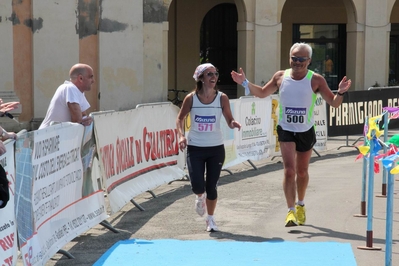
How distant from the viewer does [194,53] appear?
88.4ft

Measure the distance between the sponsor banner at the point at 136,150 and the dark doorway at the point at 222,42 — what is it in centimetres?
1530

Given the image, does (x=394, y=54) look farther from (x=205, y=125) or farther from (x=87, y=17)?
(x=205, y=125)

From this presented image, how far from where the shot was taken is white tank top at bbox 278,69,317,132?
8.91 metres

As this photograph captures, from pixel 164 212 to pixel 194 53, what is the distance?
17254mm

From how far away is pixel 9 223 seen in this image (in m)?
6.30

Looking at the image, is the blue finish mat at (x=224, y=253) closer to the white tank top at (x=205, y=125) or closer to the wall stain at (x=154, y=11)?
the white tank top at (x=205, y=125)

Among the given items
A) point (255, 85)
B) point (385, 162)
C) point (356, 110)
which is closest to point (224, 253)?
point (255, 85)

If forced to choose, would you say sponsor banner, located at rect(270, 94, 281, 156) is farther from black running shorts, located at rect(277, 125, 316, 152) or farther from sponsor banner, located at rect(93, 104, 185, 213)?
black running shorts, located at rect(277, 125, 316, 152)

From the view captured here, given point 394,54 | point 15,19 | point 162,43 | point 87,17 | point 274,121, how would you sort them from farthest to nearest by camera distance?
1. point 394,54
2. point 162,43
3. point 87,17
4. point 15,19
5. point 274,121

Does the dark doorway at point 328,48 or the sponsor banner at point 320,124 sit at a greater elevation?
the dark doorway at point 328,48

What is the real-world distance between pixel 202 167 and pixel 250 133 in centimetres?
582

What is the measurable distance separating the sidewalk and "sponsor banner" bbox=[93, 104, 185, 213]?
250mm

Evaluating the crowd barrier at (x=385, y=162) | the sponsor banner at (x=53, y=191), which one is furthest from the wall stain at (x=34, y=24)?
the crowd barrier at (x=385, y=162)

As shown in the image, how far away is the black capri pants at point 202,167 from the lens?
874 centimetres
